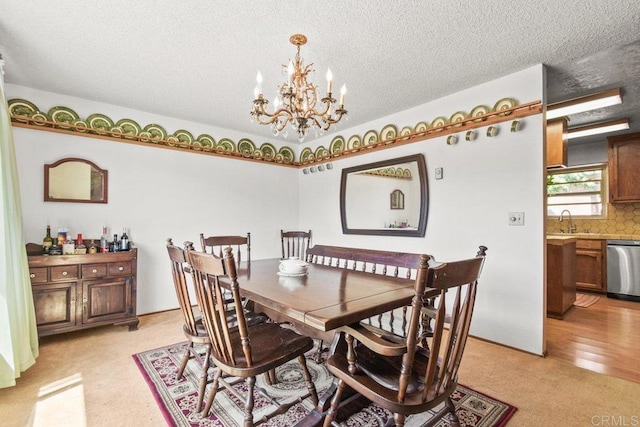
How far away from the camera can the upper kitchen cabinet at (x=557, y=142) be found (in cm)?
327

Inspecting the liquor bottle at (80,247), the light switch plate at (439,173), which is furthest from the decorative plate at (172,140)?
the light switch plate at (439,173)

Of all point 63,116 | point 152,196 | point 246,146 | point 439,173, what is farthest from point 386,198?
point 63,116

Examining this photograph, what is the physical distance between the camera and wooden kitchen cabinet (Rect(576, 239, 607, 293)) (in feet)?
14.3

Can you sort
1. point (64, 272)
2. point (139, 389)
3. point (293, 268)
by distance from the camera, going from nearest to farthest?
1. point (139, 389)
2. point (293, 268)
3. point (64, 272)

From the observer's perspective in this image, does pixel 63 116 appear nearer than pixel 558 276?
Yes

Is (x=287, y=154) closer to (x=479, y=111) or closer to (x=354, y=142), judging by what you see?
(x=354, y=142)

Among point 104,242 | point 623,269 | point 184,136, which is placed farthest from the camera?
point 623,269

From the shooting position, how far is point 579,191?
16.6ft

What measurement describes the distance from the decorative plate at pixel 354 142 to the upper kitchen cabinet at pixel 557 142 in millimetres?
2157

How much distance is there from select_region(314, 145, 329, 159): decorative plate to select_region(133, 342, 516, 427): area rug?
3.12 metres

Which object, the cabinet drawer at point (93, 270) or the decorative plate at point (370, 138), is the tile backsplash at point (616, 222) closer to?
the decorative plate at point (370, 138)

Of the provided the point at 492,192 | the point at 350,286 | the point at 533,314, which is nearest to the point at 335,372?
the point at 350,286

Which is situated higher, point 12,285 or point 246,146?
point 246,146

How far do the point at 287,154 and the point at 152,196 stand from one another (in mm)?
2131
